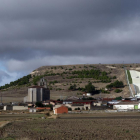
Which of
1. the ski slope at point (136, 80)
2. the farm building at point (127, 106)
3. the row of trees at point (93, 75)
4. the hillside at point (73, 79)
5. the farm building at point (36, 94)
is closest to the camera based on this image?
the farm building at point (127, 106)

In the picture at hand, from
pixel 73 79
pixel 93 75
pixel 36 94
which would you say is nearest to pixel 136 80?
pixel 93 75

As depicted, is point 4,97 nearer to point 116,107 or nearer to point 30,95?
point 30,95

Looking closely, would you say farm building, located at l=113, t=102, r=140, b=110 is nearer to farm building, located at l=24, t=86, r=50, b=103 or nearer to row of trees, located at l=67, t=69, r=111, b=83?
farm building, located at l=24, t=86, r=50, b=103

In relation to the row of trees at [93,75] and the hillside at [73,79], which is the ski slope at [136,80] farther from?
the row of trees at [93,75]

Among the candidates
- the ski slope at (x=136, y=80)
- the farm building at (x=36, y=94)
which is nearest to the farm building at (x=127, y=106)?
the ski slope at (x=136, y=80)

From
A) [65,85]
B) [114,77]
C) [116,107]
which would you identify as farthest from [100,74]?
[116,107]

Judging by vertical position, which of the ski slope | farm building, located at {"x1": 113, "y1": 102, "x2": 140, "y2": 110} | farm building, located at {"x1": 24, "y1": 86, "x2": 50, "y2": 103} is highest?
the ski slope

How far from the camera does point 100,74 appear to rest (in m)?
153

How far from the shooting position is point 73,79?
143 meters

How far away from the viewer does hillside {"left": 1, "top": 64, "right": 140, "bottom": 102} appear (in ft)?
381

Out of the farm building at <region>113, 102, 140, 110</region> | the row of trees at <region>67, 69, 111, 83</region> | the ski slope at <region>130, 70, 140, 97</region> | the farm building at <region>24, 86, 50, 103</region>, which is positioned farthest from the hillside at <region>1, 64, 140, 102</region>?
the farm building at <region>113, 102, 140, 110</region>

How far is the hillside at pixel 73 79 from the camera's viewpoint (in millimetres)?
116000

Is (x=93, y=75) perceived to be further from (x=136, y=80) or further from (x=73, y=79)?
(x=136, y=80)

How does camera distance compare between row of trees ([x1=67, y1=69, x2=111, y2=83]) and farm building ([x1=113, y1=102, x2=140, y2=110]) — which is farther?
row of trees ([x1=67, y1=69, x2=111, y2=83])
